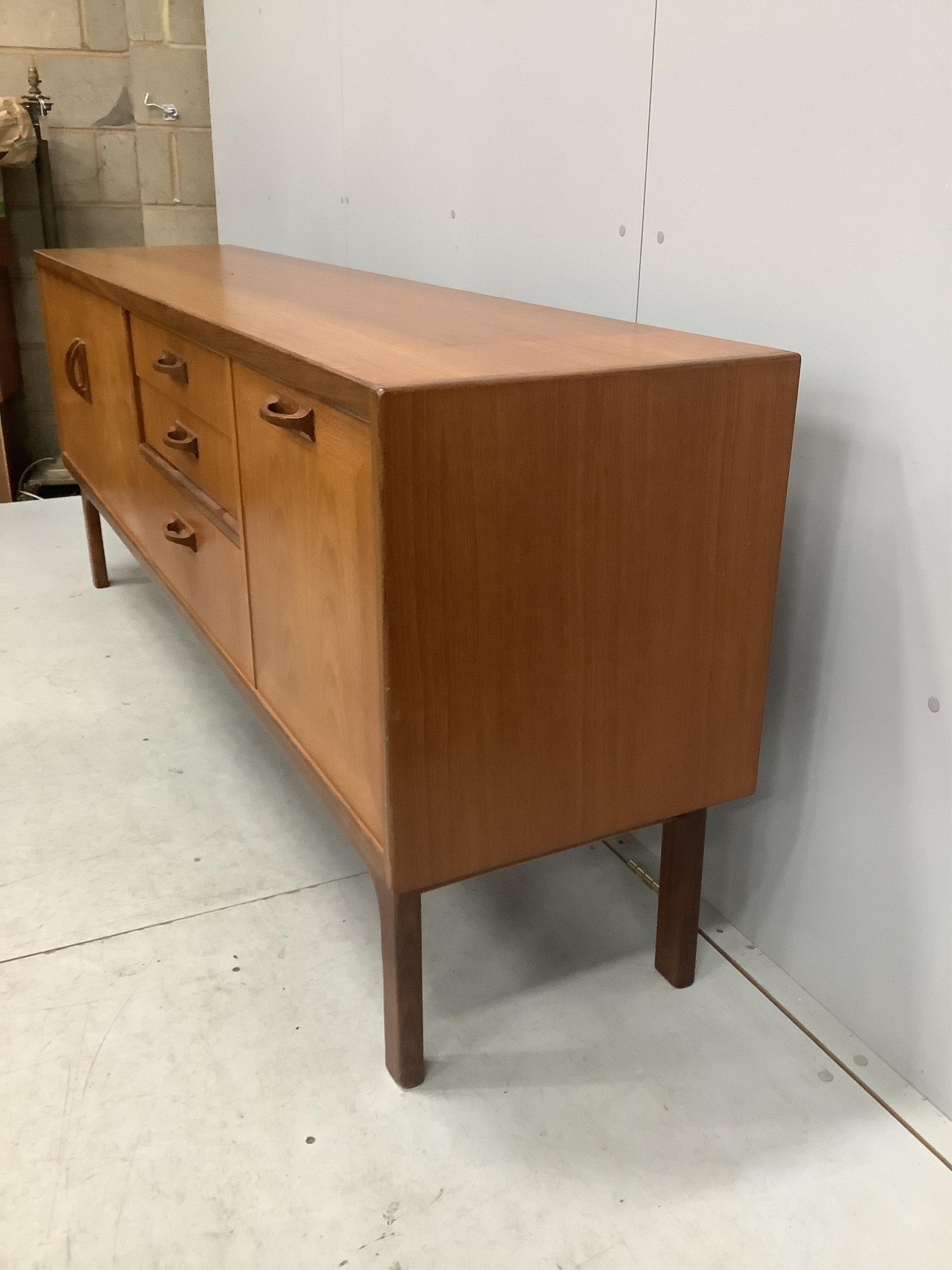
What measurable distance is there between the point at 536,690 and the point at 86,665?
140cm

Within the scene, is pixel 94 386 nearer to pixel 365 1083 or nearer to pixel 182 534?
pixel 182 534

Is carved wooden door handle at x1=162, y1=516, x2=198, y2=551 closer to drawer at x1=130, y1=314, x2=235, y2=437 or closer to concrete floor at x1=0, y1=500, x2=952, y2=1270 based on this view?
drawer at x1=130, y1=314, x2=235, y2=437

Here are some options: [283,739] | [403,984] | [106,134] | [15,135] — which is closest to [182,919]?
[283,739]

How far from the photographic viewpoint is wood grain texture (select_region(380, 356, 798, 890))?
2.96ft

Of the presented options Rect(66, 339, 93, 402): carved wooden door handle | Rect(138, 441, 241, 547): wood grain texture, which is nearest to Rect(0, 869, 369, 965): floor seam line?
Rect(138, 441, 241, 547): wood grain texture

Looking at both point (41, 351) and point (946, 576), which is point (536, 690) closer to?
point (946, 576)

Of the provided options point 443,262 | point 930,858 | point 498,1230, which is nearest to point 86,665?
point 443,262

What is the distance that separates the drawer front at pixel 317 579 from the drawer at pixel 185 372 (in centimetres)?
6

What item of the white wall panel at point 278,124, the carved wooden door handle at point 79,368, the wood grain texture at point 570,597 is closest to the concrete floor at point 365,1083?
the wood grain texture at point 570,597

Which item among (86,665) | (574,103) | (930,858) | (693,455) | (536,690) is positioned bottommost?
(86,665)

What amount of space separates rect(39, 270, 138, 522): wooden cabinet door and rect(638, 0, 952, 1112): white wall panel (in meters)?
0.91

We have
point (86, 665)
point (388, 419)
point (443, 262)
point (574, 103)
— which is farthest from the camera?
point (86, 665)

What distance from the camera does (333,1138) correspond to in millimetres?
1074

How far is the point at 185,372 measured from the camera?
1398 millimetres
